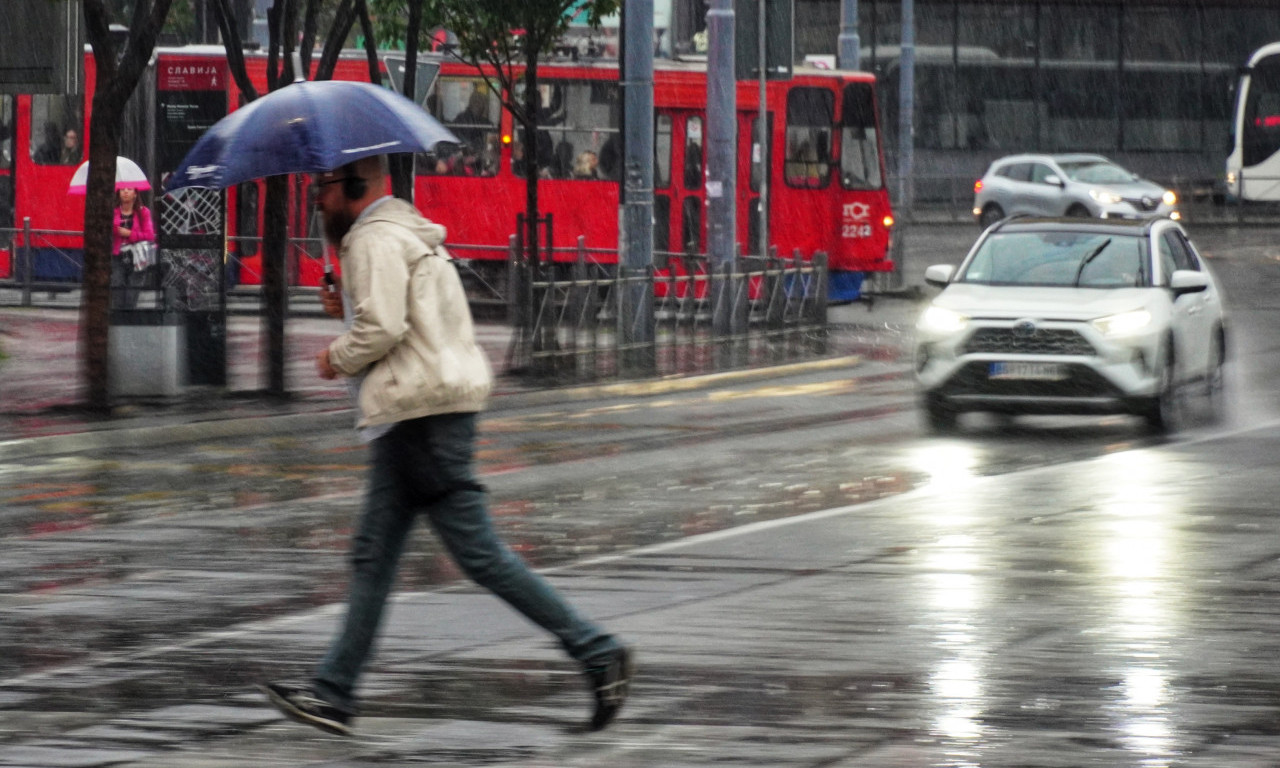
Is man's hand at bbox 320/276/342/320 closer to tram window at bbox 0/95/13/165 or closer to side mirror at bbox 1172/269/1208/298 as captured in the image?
side mirror at bbox 1172/269/1208/298

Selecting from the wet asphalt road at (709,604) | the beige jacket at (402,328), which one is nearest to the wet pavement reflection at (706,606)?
the wet asphalt road at (709,604)

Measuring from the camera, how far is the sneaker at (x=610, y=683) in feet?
21.6

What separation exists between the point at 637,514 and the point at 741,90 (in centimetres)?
1943

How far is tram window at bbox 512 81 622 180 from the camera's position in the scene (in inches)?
1226

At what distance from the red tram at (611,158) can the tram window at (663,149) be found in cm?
1

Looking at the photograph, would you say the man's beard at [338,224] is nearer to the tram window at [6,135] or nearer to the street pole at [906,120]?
the tram window at [6,135]

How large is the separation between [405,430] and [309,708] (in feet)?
2.72

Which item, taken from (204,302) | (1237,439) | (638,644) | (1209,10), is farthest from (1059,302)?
(1209,10)

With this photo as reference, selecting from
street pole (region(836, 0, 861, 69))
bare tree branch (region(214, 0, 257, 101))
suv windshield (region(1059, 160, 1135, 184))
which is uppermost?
street pole (region(836, 0, 861, 69))

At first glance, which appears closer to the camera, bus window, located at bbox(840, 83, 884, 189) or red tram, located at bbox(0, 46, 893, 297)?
red tram, located at bbox(0, 46, 893, 297)

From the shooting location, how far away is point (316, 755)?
6.37m

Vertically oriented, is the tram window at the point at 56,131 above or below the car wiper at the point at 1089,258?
above

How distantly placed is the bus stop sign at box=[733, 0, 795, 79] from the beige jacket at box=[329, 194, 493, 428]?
18726 mm

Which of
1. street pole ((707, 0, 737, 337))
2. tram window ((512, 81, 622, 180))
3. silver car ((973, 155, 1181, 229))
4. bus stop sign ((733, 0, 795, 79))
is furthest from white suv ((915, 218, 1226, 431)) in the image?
silver car ((973, 155, 1181, 229))
